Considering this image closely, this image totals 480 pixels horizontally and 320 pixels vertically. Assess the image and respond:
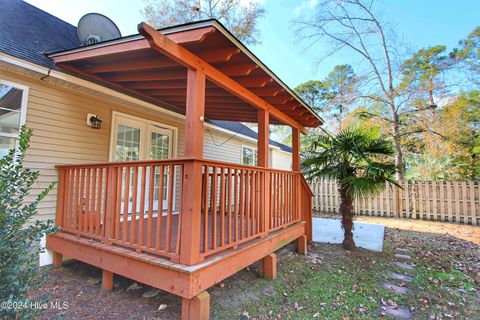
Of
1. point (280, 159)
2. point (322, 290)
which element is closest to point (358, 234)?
point (322, 290)

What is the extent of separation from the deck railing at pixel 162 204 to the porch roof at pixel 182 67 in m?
1.18

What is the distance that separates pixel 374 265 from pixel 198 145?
4014 mm

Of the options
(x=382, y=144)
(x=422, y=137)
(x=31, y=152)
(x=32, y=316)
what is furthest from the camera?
(x=422, y=137)

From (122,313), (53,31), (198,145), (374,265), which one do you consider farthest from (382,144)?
(53,31)

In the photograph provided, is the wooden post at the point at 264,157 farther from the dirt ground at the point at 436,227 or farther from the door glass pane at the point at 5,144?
the dirt ground at the point at 436,227

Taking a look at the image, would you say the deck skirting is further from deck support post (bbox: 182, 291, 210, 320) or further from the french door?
the french door

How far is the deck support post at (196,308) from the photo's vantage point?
2.36m

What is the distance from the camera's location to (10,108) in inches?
139

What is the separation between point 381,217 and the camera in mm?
9414

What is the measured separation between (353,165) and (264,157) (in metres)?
2.33

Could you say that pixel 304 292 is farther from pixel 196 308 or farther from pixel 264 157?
pixel 264 157

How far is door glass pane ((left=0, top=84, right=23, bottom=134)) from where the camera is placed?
3.47 m

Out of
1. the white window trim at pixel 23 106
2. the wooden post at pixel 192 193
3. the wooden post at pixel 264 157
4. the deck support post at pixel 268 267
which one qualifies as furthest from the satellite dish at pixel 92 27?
the deck support post at pixel 268 267

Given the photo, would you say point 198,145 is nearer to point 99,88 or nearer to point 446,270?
point 99,88
